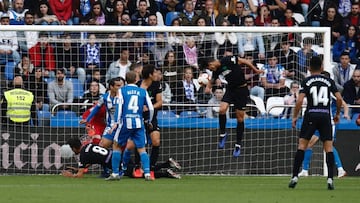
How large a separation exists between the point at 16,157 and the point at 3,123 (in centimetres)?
73

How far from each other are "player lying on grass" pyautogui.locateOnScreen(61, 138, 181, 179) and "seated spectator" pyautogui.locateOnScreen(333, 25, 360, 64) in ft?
26.0

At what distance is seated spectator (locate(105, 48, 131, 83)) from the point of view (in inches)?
898

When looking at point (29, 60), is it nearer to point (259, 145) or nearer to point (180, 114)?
point (180, 114)

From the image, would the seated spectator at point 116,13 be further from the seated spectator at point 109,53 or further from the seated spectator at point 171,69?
the seated spectator at point 171,69

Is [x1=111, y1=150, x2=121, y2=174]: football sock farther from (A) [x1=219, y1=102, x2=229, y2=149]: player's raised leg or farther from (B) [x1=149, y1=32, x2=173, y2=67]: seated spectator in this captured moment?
(B) [x1=149, y1=32, x2=173, y2=67]: seated spectator

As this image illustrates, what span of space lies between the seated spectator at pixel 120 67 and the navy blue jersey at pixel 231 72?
212cm

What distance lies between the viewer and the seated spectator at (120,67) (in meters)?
22.8

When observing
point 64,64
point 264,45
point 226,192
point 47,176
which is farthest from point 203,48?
point 226,192

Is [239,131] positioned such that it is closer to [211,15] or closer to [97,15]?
[211,15]

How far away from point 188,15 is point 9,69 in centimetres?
575

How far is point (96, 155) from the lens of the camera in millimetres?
19969

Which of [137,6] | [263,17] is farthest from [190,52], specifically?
[263,17]

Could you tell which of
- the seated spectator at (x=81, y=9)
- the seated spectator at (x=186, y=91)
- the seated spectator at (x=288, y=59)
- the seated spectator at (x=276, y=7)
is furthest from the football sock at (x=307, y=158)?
the seated spectator at (x=81, y=9)

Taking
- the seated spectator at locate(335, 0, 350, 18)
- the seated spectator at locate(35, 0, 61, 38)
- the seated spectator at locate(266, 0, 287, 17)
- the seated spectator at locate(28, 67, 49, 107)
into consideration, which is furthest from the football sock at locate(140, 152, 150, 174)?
the seated spectator at locate(335, 0, 350, 18)
